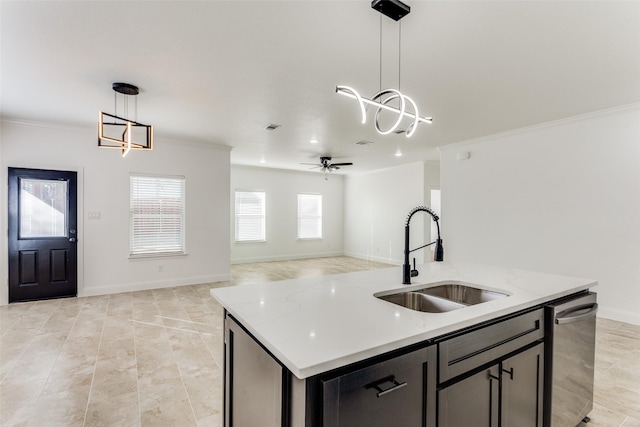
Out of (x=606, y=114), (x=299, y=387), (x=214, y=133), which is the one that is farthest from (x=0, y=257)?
(x=606, y=114)

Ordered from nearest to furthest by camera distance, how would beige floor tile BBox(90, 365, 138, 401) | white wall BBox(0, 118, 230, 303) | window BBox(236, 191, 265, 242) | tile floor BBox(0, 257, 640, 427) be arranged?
tile floor BBox(0, 257, 640, 427) < beige floor tile BBox(90, 365, 138, 401) < white wall BBox(0, 118, 230, 303) < window BBox(236, 191, 265, 242)

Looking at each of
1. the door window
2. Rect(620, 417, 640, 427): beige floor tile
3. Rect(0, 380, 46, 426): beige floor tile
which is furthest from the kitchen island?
the door window

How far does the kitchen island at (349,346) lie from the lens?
977 mm

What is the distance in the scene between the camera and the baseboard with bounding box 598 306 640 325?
3.71 meters

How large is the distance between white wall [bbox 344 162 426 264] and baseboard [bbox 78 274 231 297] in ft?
14.2

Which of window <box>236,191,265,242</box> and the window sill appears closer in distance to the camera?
the window sill

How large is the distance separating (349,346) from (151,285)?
547 centimetres

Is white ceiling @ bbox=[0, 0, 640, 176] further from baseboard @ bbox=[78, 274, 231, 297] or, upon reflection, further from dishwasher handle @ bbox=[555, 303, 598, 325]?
baseboard @ bbox=[78, 274, 231, 297]

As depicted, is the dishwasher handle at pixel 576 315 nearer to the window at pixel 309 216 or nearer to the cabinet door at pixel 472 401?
the cabinet door at pixel 472 401

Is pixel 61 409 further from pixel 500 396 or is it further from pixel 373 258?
pixel 373 258

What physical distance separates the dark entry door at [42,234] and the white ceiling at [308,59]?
923mm

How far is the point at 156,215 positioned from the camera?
5598mm

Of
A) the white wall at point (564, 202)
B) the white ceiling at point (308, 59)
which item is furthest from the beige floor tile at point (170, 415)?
the white wall at point (564, 202)

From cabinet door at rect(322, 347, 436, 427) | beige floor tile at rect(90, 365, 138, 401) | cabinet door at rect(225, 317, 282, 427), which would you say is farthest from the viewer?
beige floor tile at rect(90, 365, 138, 401)
